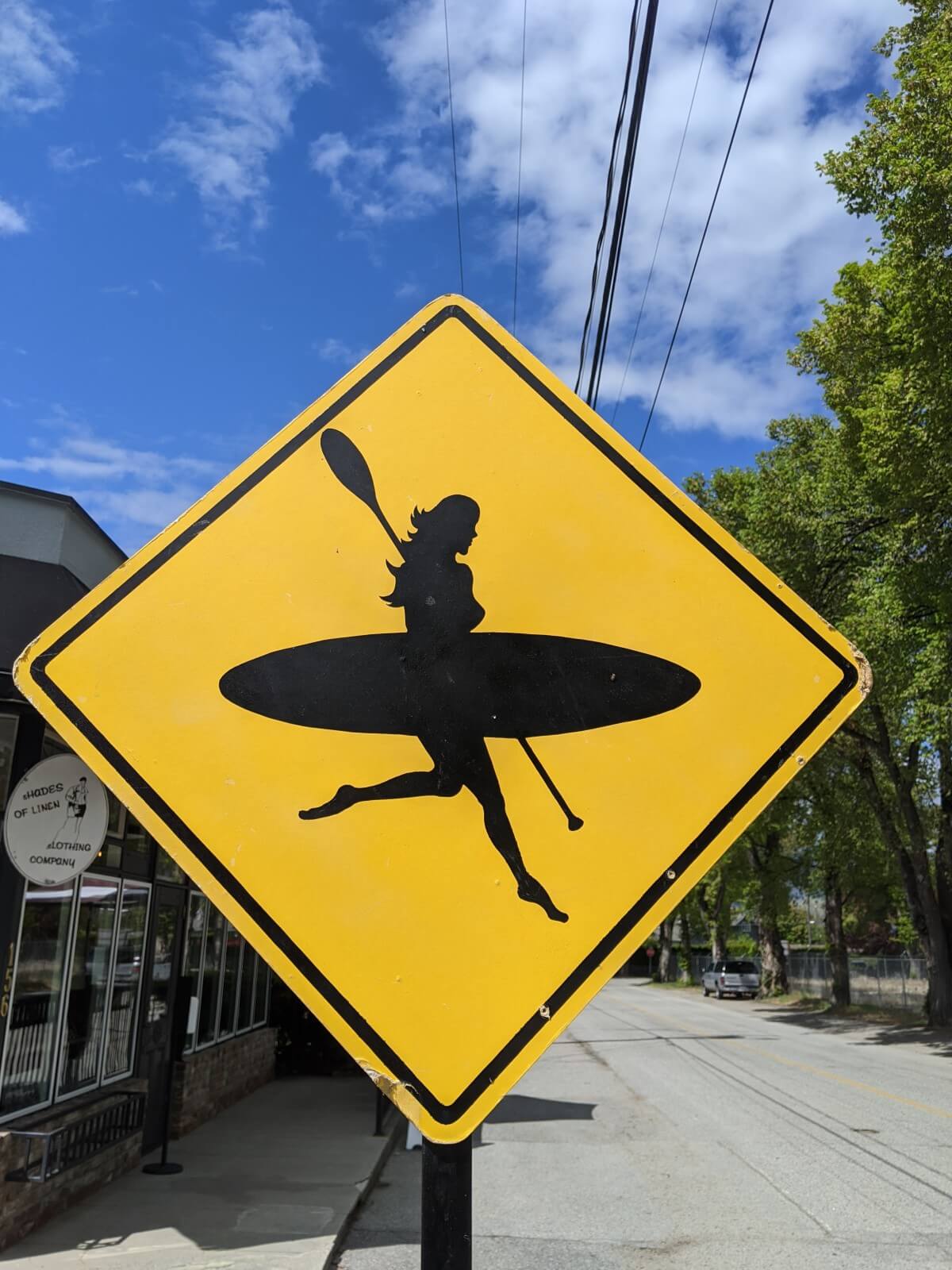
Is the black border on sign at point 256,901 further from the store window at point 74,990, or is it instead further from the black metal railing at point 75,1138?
the black metal railing at point 75,1138

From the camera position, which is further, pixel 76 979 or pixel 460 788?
pixel 76 979

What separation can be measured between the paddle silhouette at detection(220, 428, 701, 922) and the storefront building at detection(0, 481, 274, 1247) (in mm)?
3597

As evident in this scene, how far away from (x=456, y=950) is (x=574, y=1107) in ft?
40.3

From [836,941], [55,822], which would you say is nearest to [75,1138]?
[55,822]

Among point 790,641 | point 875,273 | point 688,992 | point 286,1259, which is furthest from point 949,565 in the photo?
point 688,992

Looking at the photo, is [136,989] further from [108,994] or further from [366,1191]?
[366,1191]

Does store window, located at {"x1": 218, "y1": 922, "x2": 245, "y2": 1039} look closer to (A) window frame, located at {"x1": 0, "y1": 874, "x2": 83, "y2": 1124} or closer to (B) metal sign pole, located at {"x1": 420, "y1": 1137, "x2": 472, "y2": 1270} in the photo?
(A) window frame, located at {"x1": 0, "y1": 874, "x2": 83, "y2": 1124}

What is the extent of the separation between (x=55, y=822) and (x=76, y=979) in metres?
2.10

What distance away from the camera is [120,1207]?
727 cm

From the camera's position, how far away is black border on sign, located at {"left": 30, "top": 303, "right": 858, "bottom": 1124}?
1.42 meters

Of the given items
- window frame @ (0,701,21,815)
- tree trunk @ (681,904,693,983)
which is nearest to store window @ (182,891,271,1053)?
window frame @ (0,701,21,815)

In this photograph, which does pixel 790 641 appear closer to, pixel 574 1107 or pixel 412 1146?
pixel 412 1146

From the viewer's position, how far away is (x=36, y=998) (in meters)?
6.88

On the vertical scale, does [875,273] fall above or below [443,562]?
above
